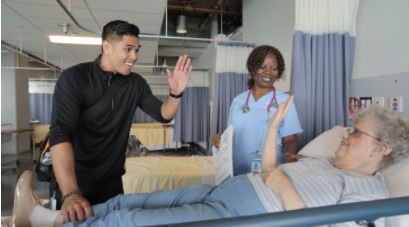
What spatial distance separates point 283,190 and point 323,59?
47.3 inches

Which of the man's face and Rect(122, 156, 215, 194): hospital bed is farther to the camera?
Rect(122, 156, 215, 194): hospital bed

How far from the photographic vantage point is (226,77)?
148 inches

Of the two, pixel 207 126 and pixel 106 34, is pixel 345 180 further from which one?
pixel 207 126

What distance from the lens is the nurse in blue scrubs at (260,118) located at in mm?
1637

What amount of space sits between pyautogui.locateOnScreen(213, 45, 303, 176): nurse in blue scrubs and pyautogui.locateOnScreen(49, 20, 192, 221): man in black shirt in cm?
48

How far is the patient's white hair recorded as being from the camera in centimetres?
120

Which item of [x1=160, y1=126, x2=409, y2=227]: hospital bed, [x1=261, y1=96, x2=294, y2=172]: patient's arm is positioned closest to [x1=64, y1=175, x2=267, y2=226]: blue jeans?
[x1=261, y1=96, x2=294, y2=172]: patient's arm

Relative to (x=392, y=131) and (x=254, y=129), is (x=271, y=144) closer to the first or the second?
(x=254, y=129)

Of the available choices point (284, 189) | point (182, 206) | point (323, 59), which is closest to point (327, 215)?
point (284, 189)

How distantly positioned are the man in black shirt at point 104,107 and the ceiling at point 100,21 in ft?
4.38

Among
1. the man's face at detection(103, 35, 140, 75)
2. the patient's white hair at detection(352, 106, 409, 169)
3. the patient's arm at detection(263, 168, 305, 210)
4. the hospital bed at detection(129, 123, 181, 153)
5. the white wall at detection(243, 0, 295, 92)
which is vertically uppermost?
the white wall at detection(243, 0, 295, 92)

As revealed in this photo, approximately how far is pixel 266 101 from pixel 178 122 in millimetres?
5186

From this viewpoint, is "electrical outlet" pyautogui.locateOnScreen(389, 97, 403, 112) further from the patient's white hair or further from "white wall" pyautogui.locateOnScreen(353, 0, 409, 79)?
the patient's white hair

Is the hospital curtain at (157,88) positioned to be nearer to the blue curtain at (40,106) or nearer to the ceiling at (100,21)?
the ceiling at (100,21)
